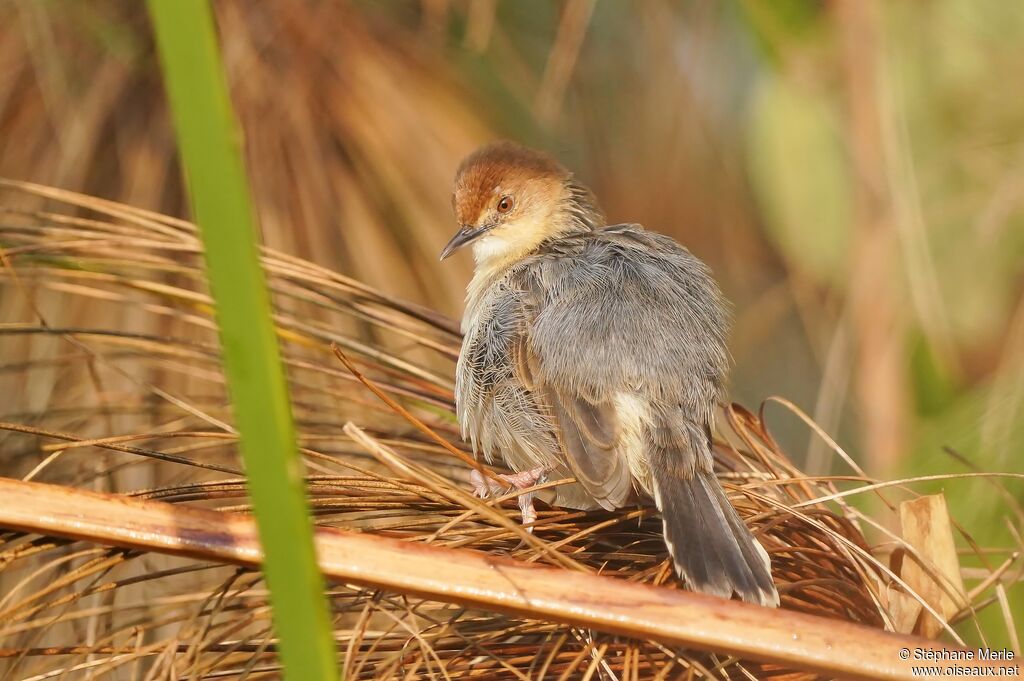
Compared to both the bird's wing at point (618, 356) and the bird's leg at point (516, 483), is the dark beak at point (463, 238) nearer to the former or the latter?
the bird's wing at point (618, 356)

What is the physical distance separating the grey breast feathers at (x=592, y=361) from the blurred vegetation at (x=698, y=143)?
2.79ft

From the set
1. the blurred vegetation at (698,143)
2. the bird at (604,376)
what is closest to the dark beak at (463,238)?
the bird at (604,376)

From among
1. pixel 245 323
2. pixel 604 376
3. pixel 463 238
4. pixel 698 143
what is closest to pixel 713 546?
pixel 604 376

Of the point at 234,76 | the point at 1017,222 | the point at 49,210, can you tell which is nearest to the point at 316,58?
the point at 234,76

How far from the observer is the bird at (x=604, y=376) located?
2262mm

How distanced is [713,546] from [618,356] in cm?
59

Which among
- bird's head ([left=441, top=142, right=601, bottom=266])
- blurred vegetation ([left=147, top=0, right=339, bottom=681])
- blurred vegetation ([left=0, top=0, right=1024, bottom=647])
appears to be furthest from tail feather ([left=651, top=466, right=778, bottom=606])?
bird's head ([left=441, top=142, right=601, bottom=266])

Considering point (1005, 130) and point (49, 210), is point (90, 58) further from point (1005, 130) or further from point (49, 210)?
point (1005, 130)

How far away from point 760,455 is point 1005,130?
2.45 metres

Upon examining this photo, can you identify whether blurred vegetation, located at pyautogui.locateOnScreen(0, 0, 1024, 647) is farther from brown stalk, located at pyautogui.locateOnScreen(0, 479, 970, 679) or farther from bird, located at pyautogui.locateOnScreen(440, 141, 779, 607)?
brown stalk, located at pyautogui.locateOnScreen(0, 479, 970, 679)

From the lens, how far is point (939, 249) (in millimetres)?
4484

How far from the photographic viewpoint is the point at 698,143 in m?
4.80

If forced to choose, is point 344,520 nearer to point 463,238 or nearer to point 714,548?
point 714,548

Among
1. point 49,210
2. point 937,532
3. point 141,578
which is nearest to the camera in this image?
point 141,578
